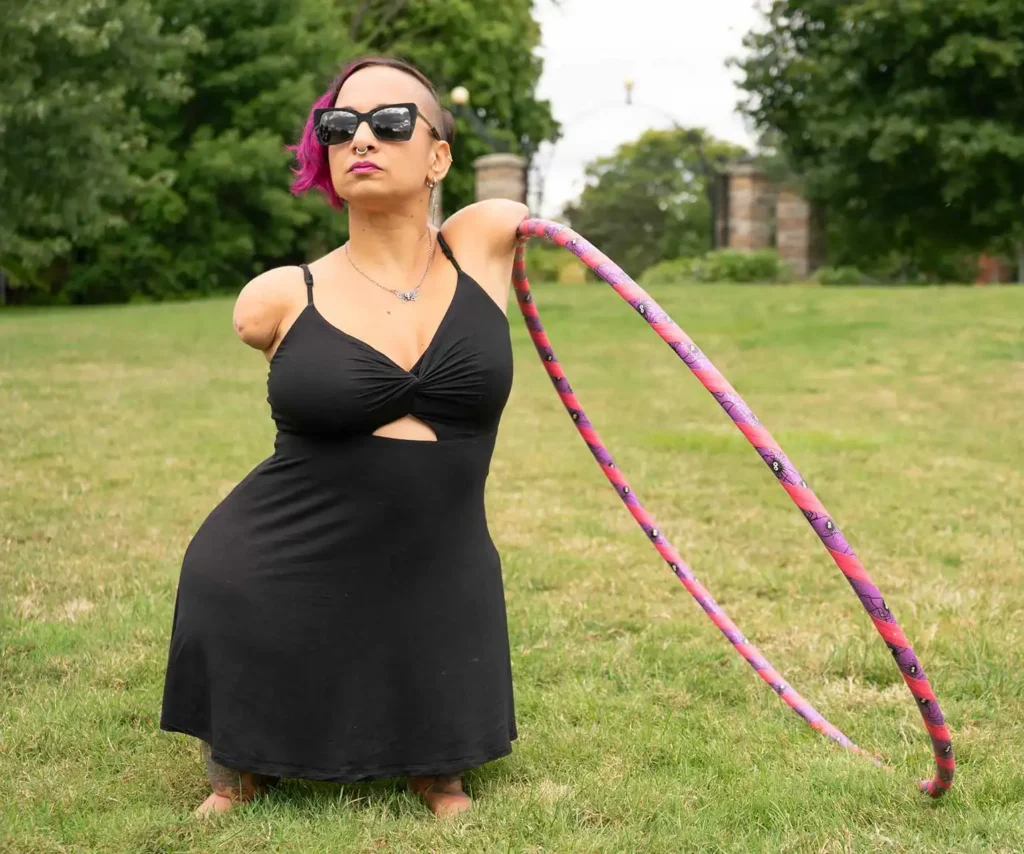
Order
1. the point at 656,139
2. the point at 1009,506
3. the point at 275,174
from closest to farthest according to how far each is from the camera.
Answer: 1. the point at 1009,506
2. the point at 275,174
3. the point at 656,139

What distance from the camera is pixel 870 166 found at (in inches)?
1164

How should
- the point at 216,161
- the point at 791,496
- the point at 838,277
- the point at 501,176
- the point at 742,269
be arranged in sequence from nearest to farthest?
the point at 791,496, the point at 501,176, the point at 742,269, the point at 838,277, the point at 216,161

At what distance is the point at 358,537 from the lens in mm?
3305

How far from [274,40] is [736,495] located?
27210 millimetres

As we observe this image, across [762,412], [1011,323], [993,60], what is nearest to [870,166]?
[993,60]

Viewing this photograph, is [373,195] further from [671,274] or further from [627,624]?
[671,274]

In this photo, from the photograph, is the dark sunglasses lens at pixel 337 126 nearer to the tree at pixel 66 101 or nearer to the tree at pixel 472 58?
the tree at pixel 66 101

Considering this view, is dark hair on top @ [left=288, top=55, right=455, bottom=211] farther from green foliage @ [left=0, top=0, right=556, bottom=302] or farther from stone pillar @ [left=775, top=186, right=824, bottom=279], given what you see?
stone pillar @ [left=775, top=186, right=824, bottom=279]

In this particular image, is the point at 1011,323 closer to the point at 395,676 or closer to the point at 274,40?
the point at 395,676

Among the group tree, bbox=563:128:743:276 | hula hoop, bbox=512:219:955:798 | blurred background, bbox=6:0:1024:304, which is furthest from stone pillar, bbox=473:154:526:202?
tree, bbox=563:128:743:276

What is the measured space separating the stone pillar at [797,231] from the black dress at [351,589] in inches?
1187

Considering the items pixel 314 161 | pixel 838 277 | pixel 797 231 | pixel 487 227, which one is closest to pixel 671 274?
pixel 797 231

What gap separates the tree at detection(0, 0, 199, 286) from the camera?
63.8 feet

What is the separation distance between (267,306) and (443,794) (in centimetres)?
141
